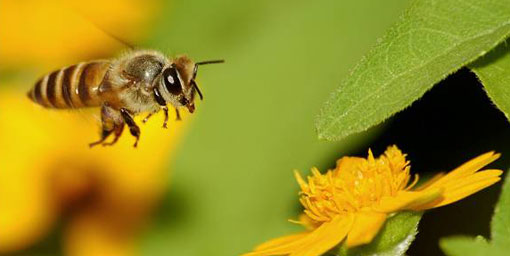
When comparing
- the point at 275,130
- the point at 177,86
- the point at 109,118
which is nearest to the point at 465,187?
the point at 177,86

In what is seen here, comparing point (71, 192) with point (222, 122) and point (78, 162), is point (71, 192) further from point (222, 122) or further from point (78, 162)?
point (222, 122)

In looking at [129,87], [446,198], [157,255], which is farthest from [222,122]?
[446,198]

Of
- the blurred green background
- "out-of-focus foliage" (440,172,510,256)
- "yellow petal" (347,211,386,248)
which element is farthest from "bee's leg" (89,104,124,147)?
"out-of-focus foliage" (440,172,510,256)

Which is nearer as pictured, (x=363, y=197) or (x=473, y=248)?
(x=473, y=248)

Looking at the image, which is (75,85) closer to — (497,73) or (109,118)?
(109,118)

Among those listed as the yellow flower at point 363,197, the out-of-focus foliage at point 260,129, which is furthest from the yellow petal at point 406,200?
the out-of-focus foliage at point 260,129

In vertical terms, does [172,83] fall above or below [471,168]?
above
